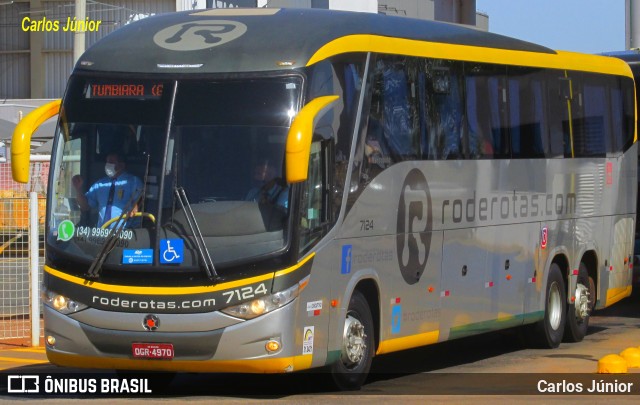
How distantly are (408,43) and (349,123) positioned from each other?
5.86 feet

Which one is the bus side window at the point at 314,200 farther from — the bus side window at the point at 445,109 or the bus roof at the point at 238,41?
the bus side window at the point at 445,109

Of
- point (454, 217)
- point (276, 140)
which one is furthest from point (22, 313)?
point (276, 140)

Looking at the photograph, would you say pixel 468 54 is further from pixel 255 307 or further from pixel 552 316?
pixel 255 307

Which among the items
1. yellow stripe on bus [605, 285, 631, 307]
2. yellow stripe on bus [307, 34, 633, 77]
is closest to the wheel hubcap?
yellow stripe on bus [605, 285, 631, 307]

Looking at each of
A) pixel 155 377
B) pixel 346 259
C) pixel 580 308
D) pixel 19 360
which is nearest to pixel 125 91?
pixel 346 259

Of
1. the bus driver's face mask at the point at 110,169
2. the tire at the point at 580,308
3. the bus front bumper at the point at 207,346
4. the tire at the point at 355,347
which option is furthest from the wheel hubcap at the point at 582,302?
the bus driver's face mask at the point at 110,169

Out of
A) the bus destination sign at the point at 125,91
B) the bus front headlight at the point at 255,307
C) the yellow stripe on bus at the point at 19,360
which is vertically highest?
the bus destination sign at the point at 125,91

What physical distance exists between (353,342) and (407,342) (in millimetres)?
1228

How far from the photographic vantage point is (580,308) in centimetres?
1795

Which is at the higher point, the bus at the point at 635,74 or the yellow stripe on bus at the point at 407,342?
the bus at the point at 635,74

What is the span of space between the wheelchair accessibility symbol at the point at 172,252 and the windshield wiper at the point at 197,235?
0.49 ft

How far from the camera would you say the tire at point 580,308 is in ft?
57.9

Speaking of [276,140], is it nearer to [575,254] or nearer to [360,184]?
[360,184]

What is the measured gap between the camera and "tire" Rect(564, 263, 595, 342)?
17641 millimetres
